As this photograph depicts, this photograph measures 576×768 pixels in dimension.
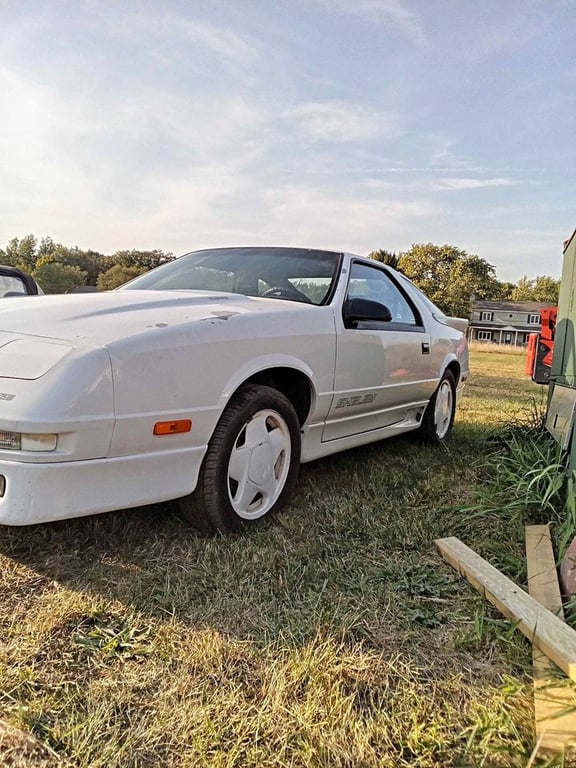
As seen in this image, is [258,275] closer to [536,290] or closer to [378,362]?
[378,362]

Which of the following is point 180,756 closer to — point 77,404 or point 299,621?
point 299,621

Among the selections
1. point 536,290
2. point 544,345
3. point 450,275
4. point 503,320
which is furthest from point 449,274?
point 544,345

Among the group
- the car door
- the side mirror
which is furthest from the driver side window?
the side mirror

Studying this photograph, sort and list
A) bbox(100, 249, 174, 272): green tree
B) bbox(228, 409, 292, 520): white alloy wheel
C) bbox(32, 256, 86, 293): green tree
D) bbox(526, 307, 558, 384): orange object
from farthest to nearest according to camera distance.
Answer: bbox(100, 249, 174, 272): green tree < bbox(32, 256, 86, 293): green tree < bbox(526, 307, 558, 384): orange object < bbox(228, 409, 292, 520): white alloy wheel

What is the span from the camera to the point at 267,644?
64.6 inches

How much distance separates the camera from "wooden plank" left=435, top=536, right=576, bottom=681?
1.55 m

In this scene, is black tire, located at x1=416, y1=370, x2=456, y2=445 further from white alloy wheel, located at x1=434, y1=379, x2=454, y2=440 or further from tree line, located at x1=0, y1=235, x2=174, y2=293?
tree line, located at x1=0, y1=235, x2=174, y2=293

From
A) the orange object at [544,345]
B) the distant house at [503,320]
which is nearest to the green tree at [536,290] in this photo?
the distant house at [503,320]

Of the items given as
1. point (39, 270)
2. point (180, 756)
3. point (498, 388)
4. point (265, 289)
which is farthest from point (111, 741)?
point (39, 270)

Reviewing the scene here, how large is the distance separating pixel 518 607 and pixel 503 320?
70886mm

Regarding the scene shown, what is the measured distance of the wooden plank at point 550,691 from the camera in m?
1.28

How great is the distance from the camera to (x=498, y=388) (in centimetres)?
958

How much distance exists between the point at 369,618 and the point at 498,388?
8526mm

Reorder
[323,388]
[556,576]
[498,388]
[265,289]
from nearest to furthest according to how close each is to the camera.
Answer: [556,576] < [323,388] < [265,289] < [498,388]
